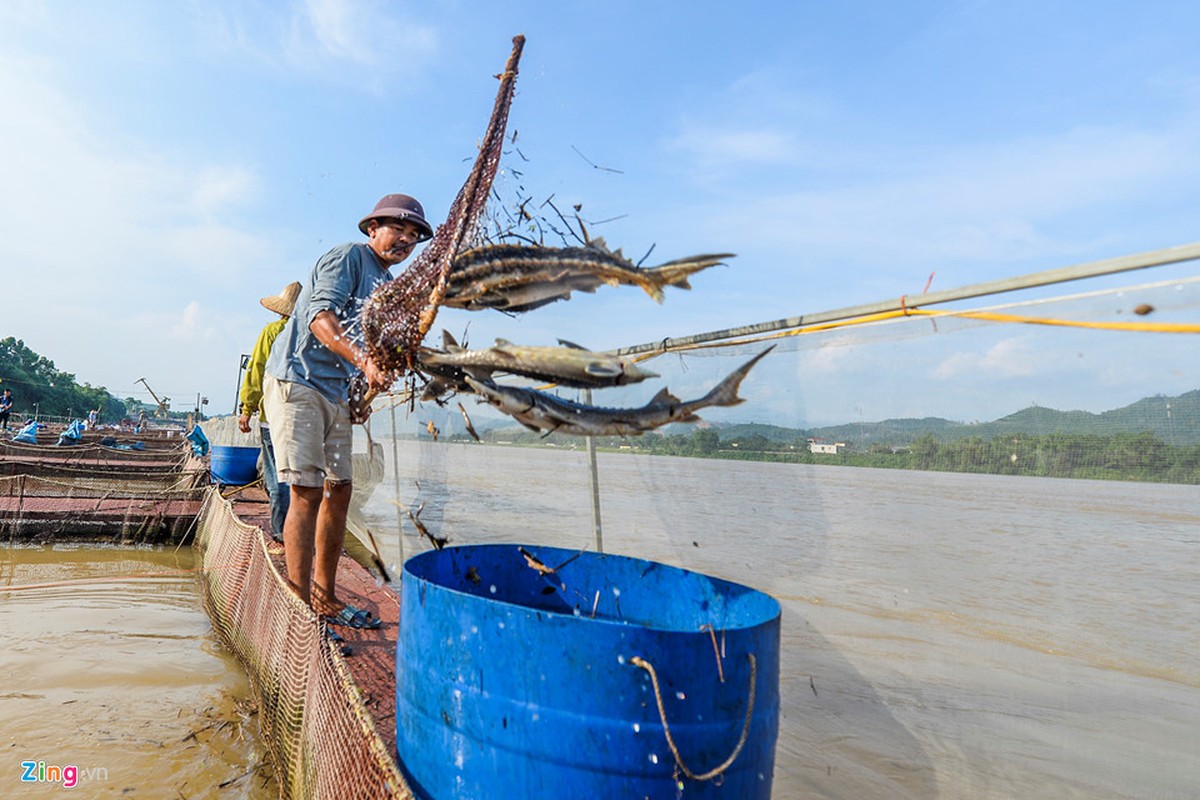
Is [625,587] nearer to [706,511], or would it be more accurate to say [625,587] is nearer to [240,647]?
[706,511]

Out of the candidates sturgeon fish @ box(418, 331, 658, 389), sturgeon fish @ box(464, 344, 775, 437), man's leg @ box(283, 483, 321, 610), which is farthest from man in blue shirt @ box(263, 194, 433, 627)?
sturgeon fish @ box(464, 344, 775, 437)

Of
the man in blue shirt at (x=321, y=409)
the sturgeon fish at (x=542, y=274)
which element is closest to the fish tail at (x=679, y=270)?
the sturgeon fish at (x=542, y=274)

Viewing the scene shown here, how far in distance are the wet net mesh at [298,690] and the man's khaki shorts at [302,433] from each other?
0.51 metres

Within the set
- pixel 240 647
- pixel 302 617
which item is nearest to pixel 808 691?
pixel 302 617

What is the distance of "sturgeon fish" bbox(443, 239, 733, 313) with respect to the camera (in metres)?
1.49

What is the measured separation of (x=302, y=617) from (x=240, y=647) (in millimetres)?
1641

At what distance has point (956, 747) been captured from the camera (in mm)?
2572

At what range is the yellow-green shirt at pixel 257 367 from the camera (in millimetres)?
4516

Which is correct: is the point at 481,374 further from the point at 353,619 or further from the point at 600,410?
the point at 353,619

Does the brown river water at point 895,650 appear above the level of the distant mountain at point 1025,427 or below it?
below

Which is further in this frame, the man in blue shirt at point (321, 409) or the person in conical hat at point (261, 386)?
the person in conical hat at point (261, 386)

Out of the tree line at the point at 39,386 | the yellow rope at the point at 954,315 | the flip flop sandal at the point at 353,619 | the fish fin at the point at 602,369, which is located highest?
the tree line at the point at 39,386

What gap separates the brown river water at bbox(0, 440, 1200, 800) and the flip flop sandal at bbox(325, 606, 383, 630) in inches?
22.4

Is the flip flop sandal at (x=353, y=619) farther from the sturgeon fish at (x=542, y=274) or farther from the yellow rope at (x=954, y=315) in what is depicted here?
the sturgeon fish at (x=542, y=274)
